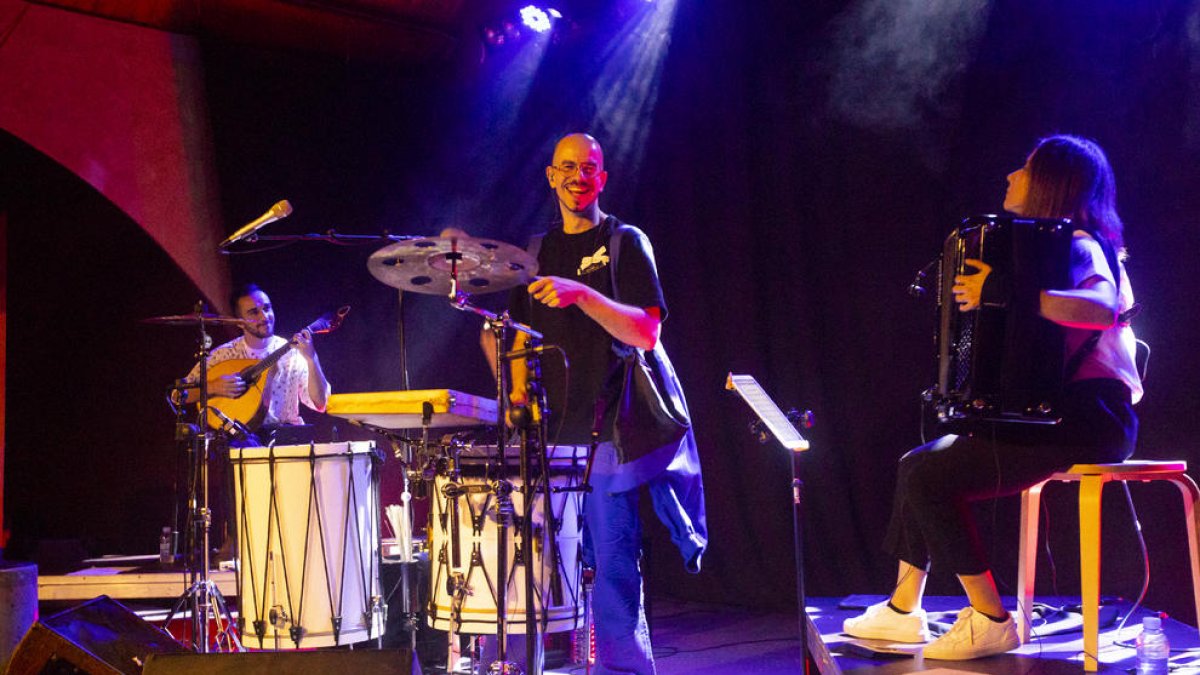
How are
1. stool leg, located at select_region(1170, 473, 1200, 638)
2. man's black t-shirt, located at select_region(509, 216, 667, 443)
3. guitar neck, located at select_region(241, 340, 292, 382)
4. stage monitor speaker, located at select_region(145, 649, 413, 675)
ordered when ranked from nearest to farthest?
stage monitor speaker, located at select_region(145, 649, 413, 675), stool leg, located at select_region(1170, 473, 1200, 638), man's black t-shirt, located at select_region(509, 216, 667, 443), guitar neck, located at select_region(241, 340, 292, 382)

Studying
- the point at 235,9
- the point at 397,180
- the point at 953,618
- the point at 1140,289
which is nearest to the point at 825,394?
the point at 1140,289

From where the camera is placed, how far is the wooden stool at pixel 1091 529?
10.1 feet

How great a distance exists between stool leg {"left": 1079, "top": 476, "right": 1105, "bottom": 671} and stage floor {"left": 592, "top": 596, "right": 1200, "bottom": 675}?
60 mm

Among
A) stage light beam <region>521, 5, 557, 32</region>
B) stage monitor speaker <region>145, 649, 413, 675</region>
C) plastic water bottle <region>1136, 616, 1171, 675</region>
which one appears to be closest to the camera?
stage monitor speaker <region>145, 649, 413, 675</region>

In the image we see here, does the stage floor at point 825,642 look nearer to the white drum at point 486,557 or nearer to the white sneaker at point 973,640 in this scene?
the white sneaker at point 973,640

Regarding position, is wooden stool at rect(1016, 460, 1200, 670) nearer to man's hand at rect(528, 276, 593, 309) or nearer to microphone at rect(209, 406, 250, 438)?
man's hand at rect(528, 276, 593, 309)

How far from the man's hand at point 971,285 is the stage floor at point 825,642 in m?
1.12

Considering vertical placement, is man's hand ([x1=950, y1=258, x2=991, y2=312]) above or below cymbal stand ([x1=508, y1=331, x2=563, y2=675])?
above

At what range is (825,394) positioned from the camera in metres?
5.90

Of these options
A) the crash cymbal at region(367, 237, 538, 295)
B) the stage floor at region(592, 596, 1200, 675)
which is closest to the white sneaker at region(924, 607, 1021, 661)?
the stage floor at region(592, 596, 1200, 675)

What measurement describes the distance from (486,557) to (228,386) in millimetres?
2754

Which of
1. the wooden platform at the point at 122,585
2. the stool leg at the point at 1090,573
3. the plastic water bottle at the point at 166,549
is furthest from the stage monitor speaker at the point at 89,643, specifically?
the stool leg at the point at 1090,573

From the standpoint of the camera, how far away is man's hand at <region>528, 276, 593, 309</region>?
308 centimetres

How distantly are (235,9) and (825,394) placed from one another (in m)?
4.57
